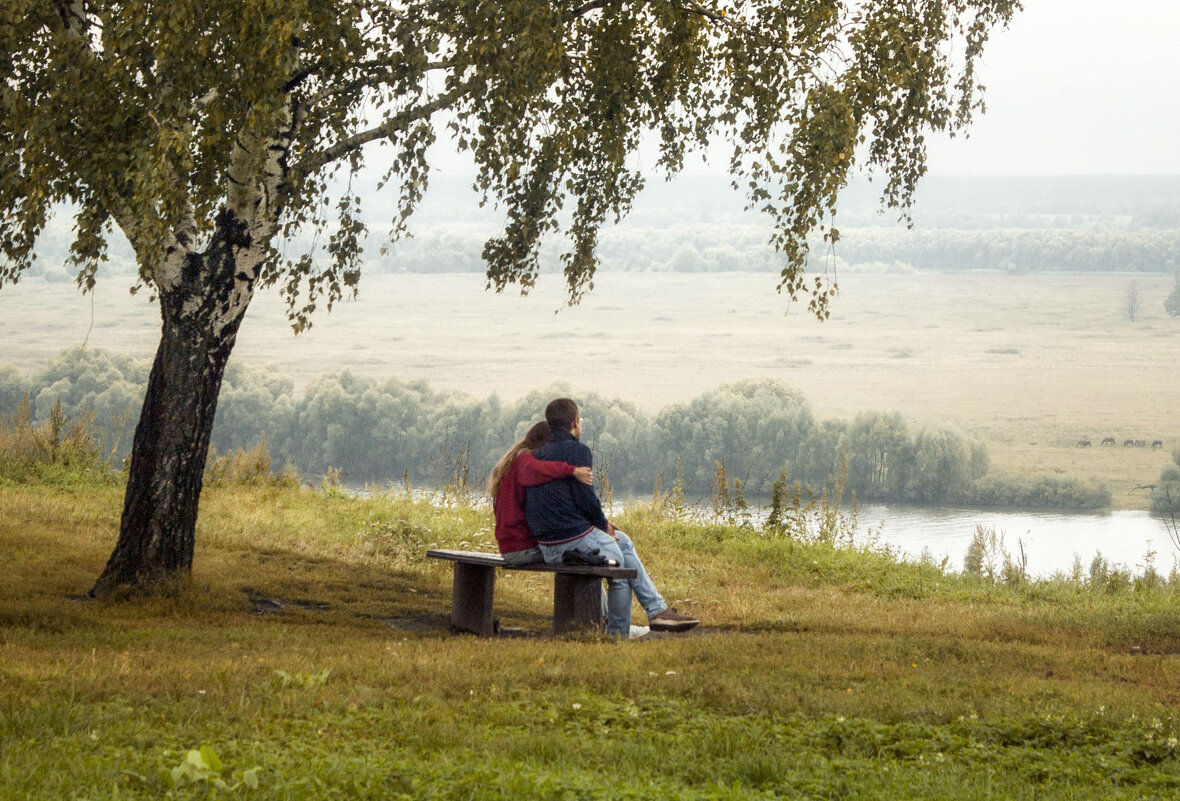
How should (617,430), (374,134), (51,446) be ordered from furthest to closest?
(617,430), (51,446), (374,134)

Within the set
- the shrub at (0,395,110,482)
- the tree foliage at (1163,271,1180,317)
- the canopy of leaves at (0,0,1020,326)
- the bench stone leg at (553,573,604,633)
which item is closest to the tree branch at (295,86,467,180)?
the canopy of leaves at (0,0,1020,326)

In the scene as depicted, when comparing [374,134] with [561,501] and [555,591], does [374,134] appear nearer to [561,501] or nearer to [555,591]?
[561,501]

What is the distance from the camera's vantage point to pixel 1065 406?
57.2 metres

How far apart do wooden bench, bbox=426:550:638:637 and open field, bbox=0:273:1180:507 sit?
45.1 m

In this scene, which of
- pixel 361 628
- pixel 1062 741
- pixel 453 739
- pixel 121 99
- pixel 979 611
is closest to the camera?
pixel 453 739

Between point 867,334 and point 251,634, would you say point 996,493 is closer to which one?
point 867,334

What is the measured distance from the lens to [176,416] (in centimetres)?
800

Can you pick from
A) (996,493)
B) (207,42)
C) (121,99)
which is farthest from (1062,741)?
(996,493)

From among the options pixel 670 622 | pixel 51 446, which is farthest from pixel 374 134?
pixel 51 446

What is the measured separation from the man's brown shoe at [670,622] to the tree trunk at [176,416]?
11.2 ft

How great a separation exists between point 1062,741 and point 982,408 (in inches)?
2274

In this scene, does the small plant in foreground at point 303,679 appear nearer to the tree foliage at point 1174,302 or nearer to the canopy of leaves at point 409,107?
the canopy of leaves at point 409,107

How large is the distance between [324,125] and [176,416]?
2.41m

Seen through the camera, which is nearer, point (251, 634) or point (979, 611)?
point (251, 634)
